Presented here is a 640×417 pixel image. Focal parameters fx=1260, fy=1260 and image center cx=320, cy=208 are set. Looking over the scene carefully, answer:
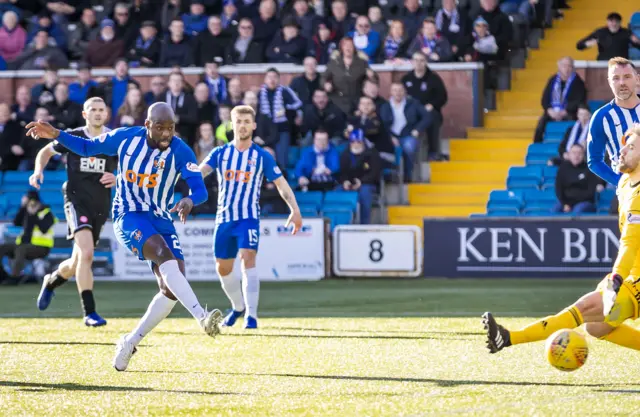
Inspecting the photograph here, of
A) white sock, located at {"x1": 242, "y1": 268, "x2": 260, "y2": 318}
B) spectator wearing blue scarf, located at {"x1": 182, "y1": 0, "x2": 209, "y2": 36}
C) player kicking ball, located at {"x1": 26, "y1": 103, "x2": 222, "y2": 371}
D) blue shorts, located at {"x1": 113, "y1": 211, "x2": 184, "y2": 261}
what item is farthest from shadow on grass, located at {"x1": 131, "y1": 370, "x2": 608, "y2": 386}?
Result: spectator wearing blue scarf, located at {"x1": 182, "y1": 0, "x2": 209, "y2": 36}

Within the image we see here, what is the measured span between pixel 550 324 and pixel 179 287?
2.38 metres

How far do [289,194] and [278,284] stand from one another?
556 centimetres

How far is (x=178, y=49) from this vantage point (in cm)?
1995

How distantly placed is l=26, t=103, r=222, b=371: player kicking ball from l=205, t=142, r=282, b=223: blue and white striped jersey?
8.40 feet

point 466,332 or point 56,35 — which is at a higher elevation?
point 56,35

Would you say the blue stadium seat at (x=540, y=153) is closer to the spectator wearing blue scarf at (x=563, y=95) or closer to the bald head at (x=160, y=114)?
the spectator wearing blue scarf at (x=563, y=95)

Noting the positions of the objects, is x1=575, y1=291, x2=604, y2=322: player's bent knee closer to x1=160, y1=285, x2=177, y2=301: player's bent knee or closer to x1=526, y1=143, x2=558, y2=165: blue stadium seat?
x1=160, y1=285, x2=177, y2=301: player's bent knee

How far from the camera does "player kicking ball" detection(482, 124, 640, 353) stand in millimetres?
7027

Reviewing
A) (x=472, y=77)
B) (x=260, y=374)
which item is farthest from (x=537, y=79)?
(x=260, y=374)

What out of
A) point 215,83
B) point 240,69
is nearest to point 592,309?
point 215,83

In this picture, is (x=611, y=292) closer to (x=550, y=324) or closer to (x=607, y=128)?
(x=550, y=324)

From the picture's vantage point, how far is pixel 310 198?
694 inches

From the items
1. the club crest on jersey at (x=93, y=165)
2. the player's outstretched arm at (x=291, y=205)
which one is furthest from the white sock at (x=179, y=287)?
the club crest on jersey at (x=93, y=165)

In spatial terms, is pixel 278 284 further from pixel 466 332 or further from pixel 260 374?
pixel 260 374
